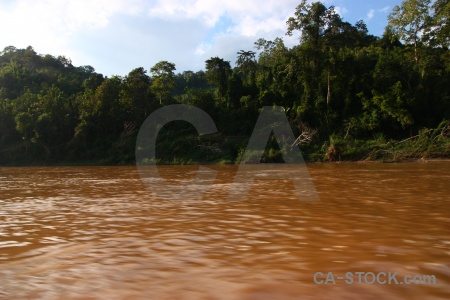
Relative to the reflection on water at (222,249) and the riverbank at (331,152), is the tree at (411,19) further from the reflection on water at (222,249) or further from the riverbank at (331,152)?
the reflection on water at (222,249)

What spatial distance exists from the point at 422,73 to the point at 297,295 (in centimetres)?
2925

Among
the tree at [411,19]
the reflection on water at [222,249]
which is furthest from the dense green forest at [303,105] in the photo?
the reflection on water at [222,249]

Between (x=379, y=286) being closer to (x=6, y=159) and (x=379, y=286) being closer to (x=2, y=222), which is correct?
(x=2, y=222)

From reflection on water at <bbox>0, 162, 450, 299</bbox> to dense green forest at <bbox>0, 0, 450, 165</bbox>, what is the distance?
1833 cm

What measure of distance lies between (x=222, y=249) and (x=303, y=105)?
85.9 ft

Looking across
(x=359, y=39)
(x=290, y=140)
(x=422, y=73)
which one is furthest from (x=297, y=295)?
(x=359, y=39)

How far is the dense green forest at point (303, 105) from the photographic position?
84.8 ft

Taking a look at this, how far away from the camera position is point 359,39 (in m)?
39.8

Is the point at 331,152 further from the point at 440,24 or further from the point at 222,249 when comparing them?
the point at 222,249

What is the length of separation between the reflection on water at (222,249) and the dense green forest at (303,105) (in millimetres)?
18326

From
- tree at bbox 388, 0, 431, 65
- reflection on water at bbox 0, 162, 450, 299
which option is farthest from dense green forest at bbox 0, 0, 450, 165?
reflection on water at bbox 0, 162, 450, 299

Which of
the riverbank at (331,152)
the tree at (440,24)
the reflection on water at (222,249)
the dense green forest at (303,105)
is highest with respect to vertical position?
the tree at (440,24)

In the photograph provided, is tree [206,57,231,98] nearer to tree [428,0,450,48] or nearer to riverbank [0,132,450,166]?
riverbank [0,132,450,166]

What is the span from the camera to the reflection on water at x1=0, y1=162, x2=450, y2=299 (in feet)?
9.43
